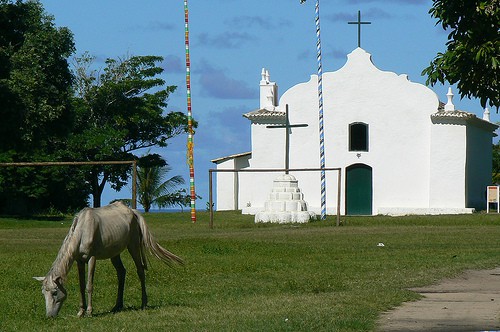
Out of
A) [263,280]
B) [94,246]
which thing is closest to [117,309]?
[94,246]

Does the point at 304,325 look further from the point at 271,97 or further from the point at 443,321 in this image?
the point at 271,97

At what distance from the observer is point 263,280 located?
18.4 metres

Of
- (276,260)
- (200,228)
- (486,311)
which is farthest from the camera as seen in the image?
(200,228)

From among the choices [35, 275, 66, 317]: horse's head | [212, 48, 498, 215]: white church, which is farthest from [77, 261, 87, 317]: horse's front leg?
[212, 48, 498, 215]: white church

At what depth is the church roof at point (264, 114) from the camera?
55.9m

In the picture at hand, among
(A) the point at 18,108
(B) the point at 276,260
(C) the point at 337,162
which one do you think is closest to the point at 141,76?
(C) the point at 337,162

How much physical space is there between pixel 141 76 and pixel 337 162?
1436cm

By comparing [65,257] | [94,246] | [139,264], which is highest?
[94,246]

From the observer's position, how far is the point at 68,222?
150 feet

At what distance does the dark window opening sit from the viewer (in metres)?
55.8

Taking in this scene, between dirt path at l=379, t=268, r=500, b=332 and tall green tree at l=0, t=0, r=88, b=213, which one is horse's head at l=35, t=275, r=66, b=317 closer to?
dirt path at l=379, t=268, r=500, b=332

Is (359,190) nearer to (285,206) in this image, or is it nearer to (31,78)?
(285,206)

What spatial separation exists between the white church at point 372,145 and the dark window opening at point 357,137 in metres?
0.05

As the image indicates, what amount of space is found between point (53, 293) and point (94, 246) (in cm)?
87
